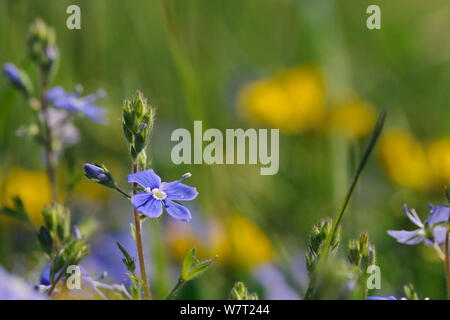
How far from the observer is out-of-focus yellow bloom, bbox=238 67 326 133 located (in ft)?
6.88

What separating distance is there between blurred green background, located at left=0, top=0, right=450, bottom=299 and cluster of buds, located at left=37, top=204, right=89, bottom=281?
0.21 metres

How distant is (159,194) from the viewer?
77 cm

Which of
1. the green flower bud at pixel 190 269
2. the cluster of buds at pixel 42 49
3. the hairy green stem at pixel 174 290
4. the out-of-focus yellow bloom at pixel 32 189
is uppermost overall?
the cluster of buds at pixel 42 49

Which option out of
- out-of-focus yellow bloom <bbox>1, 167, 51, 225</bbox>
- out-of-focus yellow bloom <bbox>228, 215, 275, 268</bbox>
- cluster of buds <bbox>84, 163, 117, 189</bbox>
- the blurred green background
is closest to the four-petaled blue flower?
cluster of buds <bbox>84, 163, 117, 189</bbox>

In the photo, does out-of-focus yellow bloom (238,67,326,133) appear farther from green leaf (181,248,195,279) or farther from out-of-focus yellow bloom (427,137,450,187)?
green leaf (181,248,195,279)

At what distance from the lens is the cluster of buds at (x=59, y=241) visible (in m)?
0.78

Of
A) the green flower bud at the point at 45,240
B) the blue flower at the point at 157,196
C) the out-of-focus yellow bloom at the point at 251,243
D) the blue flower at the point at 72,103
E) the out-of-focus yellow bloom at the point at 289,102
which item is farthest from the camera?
the out-of-focus yellow bloom at the point at 289,102

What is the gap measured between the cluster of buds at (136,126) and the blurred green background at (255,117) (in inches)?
14.4

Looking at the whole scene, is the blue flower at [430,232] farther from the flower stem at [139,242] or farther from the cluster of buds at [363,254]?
the flower stem at [139,242]

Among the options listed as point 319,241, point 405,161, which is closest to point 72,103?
point 319,241

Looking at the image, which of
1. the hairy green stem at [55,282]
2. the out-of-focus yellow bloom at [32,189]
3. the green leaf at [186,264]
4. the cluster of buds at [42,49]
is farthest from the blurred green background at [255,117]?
the green leaf at [186,264]

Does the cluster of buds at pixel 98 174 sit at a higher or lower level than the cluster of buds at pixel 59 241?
higher

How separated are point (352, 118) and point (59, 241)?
1.31 meters

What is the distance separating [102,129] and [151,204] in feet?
4.51
